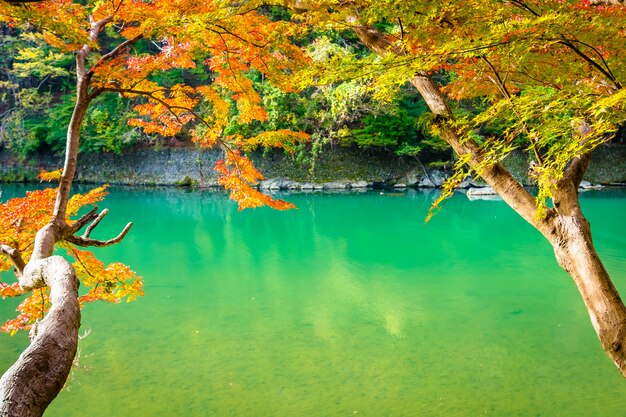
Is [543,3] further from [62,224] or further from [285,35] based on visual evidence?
[62,224]

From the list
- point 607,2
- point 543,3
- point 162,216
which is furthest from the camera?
point 162,216

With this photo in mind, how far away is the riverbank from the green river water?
6717 mm

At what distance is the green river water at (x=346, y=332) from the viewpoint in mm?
3482

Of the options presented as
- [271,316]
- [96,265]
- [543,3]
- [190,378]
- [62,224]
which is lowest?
[271,316]

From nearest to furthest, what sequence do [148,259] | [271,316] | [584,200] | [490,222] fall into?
1. [271,316]
2. [148,259]
3. [490,222]
4. [584,200]

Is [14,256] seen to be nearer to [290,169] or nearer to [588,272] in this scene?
[588,272]

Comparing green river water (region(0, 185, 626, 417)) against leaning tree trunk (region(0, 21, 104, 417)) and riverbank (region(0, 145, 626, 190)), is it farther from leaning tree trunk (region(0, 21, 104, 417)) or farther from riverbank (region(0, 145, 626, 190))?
riverbank (region(0, 145, 626, 190))

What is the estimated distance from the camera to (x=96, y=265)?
390 centimetres

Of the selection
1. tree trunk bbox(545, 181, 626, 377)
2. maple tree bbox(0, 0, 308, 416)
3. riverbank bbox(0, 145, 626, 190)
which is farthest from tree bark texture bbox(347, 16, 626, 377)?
riverbank bbox(0, 145, 626, 190)

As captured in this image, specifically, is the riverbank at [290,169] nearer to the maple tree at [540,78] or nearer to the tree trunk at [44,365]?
the maple tree at [540,78]

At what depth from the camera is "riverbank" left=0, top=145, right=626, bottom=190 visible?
621 inches

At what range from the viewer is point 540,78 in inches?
97.3

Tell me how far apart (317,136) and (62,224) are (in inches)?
506

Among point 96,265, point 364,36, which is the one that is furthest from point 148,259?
point 364,36
